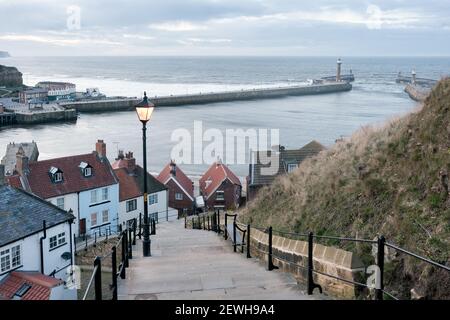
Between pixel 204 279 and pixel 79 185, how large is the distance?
26.7 metres

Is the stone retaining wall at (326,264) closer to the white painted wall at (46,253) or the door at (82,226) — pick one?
the white painted wall at (46,253)

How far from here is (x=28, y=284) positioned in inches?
765

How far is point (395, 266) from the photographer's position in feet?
24.9

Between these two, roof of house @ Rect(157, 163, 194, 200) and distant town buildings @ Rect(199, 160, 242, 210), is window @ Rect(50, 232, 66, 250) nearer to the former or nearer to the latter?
roof of house @ Rect(157, 163, 194, 200)

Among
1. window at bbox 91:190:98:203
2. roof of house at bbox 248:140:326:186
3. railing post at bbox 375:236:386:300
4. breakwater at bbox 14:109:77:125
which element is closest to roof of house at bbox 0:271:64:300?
window at bbox 91:190:98:203

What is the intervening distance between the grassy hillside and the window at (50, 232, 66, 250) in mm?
11482

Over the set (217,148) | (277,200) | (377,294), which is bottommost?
(217,148)

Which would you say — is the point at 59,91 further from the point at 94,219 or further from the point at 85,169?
the point at 94,219

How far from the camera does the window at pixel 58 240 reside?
74.7ft

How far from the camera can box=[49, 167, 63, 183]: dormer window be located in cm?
3294

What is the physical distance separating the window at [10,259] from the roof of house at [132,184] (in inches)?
620

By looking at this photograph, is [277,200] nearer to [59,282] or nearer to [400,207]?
[400,207]

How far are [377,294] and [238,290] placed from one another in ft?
7.57
